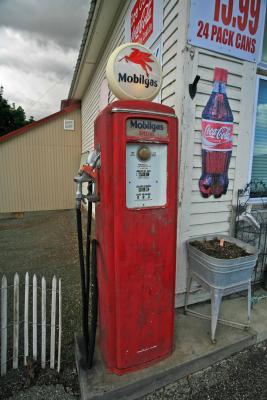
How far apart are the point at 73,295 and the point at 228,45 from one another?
3299 millimetres

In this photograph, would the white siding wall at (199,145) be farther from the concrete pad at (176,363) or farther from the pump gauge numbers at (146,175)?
the pump gauge numbers at (146,175)

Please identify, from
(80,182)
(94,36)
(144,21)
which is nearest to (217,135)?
(80,182)

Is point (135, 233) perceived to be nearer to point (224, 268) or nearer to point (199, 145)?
point (224, 268)

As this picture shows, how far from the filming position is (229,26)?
2.39m

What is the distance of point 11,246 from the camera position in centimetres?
496

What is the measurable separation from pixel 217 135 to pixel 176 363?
213 cm

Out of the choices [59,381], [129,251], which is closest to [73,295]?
[59,381]

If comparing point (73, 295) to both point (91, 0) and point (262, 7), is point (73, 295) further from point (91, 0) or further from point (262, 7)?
point (91, 0)

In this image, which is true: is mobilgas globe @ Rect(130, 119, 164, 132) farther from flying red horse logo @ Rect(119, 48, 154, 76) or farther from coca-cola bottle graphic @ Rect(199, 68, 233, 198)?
coca-cola bottle graphic @ Rect(199, 68, 233, 198)

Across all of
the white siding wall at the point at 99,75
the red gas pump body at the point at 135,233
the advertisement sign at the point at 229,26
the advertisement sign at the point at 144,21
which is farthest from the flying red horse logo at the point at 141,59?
the white siding wall at the point at 99,75

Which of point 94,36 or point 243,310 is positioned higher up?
point 94,36

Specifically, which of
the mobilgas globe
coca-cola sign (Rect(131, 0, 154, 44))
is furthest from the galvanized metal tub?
coca-cola sign (Rect(131, 0, 154, 44))

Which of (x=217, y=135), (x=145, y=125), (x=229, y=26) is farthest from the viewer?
(x=217, y=135)

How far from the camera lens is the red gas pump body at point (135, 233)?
151cm
